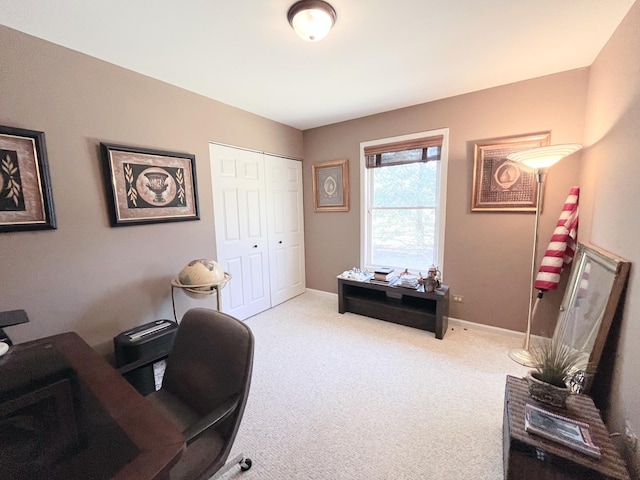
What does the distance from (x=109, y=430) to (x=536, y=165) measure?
294cm

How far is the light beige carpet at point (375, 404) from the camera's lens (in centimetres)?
143

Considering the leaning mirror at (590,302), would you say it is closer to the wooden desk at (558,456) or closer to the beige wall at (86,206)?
the wooden desk at (558,456)

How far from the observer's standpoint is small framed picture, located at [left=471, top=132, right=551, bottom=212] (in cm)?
246

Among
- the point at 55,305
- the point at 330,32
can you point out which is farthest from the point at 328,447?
the point at 330,32

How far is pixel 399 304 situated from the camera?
304cm

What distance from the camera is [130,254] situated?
2191mm

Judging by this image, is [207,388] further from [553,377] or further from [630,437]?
[630,437]

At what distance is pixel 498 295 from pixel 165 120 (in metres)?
3.64

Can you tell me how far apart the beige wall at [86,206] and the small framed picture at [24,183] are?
56 mm

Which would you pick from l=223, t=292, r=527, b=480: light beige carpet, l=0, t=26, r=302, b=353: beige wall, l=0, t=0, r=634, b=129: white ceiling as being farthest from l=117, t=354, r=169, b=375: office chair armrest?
l=0, t=0, r=634, b=129: white ceiling

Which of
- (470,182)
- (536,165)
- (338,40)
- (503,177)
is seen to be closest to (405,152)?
(470,182)

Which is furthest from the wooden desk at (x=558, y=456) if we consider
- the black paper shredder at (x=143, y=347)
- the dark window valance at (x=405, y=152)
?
the dark window valance at (x=405, y=152)

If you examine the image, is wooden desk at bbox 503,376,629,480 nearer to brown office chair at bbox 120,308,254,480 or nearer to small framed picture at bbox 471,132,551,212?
brown office chair at bbox 120,308,254,480

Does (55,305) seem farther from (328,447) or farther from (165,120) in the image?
(328,447)
